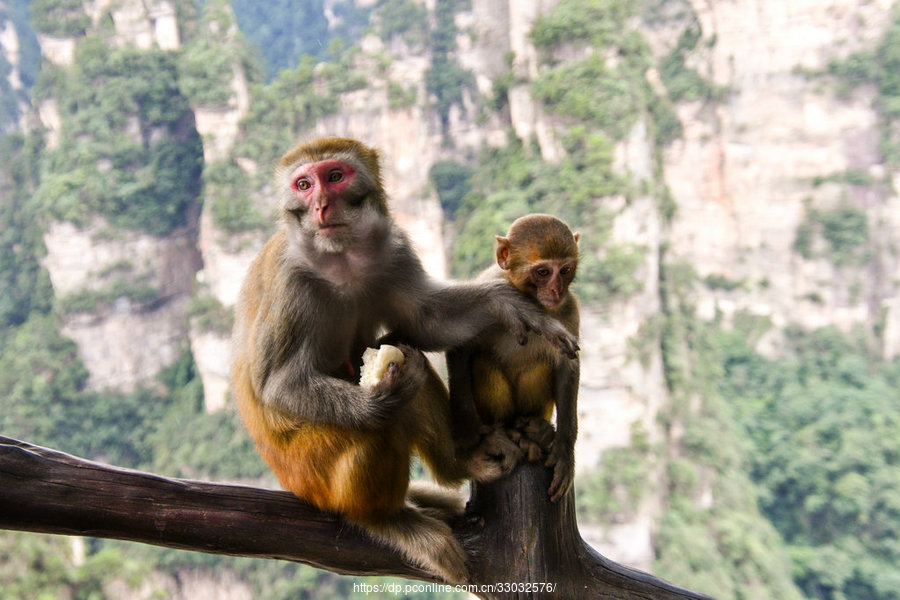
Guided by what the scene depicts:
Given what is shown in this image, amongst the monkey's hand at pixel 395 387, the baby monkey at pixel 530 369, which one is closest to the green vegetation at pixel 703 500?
the baby monkey at pixel 530 369

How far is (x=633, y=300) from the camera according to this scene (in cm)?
1750

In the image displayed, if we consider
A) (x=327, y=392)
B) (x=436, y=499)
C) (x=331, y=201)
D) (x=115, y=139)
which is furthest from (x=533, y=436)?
(x=115, y=139)

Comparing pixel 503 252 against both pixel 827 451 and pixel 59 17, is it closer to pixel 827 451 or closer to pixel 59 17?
pixel 827 451

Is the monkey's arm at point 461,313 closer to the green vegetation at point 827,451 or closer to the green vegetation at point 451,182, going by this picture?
the green vegetation at point 827,451

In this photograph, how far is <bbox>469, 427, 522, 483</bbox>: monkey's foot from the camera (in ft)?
6.71

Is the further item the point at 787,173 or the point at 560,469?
the point at 787,173

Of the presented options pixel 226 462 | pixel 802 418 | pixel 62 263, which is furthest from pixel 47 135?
pixel 802 418

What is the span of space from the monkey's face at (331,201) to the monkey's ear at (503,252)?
1.25 ft

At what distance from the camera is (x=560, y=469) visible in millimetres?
2016

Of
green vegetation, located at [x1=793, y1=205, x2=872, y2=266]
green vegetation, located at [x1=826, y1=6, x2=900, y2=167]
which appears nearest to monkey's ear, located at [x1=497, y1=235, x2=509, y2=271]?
green vegetation, located at [x1=793, y1=205, x2=872, y2=266]

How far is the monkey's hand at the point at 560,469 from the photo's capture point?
2.01 metres

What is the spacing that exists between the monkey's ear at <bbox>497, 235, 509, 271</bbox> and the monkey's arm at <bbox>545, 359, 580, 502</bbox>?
0.32m

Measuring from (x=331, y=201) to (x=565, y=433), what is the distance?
889 mm

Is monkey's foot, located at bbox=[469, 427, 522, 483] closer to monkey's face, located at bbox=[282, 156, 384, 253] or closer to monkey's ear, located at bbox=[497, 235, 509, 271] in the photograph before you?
monkey's ear, located at bbox=[497, 235, 509, 271]
